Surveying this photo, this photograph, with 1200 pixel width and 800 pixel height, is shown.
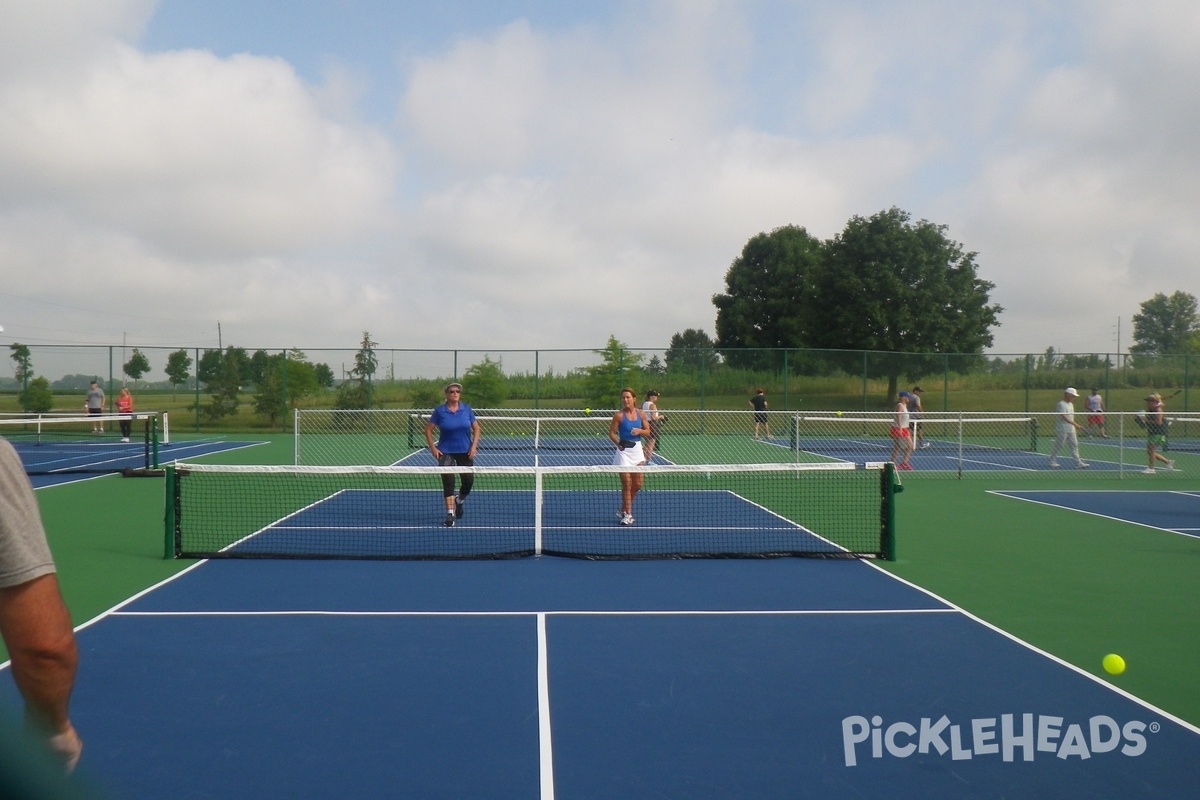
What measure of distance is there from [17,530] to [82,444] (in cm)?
2655

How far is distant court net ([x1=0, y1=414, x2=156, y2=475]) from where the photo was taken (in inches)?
691

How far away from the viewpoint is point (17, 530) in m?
2.12

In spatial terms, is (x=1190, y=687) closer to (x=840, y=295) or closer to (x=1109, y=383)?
(x=1109, y=383)

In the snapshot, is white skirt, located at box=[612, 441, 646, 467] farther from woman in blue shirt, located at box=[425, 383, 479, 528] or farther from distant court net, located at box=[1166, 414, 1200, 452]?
distant court net, located at box=[1166, 414, 1200, 452]

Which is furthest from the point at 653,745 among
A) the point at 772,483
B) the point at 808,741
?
the point at 772,483

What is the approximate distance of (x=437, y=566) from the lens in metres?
9.05

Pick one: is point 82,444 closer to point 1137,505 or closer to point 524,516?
point 524,516

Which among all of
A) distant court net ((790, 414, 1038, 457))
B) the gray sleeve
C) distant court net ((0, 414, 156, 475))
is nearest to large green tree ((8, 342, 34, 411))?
distant court net ((0, 414, 156, 475))

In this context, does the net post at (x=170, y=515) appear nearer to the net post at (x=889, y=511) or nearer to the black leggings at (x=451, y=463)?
the black leggings at (x=451, y=463)

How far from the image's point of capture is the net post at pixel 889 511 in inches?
373

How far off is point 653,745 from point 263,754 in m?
1.79

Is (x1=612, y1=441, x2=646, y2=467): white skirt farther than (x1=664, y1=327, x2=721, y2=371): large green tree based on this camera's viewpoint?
No

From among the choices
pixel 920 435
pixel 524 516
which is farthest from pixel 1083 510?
pixel 920 435

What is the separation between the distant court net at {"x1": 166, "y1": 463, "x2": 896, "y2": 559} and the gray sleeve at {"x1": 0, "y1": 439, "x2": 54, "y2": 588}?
7095mm
